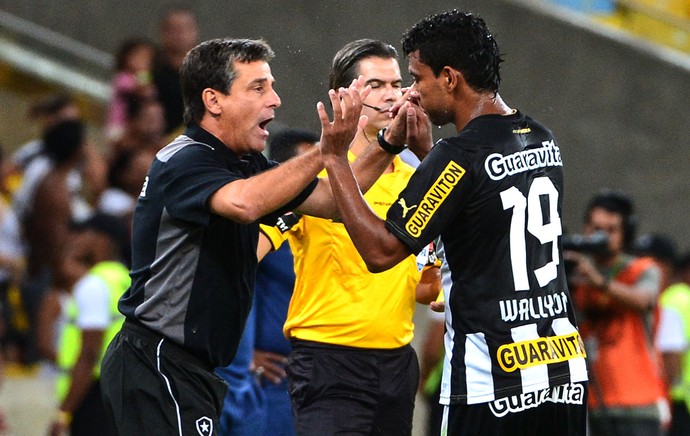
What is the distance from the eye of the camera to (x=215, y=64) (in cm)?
553

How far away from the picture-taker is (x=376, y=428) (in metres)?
6.36

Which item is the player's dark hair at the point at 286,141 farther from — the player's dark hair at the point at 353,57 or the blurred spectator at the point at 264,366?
the blurred spectator at the point at 264,366

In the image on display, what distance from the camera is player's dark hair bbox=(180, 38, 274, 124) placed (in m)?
5.52

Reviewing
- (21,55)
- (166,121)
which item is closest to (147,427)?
(166,121)

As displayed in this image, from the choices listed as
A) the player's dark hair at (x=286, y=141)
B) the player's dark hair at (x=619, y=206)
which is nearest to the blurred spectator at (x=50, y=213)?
the player's dark hair at (x=619, y=206)

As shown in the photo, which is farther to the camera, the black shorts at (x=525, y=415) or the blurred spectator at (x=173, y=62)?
the blurred spectator at (x=173, y=62)

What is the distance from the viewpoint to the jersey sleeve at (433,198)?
5.03 m

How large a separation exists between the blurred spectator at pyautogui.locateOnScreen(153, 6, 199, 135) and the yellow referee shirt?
4245mm

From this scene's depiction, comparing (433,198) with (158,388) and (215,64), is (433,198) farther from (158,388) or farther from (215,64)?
(158,388)

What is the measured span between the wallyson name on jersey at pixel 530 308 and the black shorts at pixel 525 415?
0.28m

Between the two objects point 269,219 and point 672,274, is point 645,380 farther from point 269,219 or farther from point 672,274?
point 269,219

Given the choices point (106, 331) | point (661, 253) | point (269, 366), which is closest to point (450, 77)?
point (269, 366)

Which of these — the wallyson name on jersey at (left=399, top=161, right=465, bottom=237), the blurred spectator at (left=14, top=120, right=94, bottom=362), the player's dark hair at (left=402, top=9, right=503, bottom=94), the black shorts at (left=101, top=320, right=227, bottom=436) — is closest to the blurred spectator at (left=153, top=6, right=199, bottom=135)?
the blurred spectator at (left=14, top=120, right=94, bottom=362)

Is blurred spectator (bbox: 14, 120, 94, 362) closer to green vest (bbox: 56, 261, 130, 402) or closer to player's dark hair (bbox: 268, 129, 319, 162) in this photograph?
green vest (bbox: 56, 261, 130, 402)
